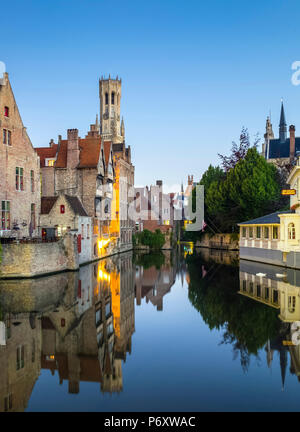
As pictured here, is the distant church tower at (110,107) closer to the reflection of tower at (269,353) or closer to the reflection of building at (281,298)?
the reflection of building at (281,298)

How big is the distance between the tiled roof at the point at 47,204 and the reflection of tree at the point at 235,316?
57.3ft

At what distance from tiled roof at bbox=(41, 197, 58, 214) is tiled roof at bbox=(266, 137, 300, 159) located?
63.4m

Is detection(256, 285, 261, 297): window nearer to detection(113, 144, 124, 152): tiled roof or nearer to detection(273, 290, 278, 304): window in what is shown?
detection(273, 290, 278, 304): window

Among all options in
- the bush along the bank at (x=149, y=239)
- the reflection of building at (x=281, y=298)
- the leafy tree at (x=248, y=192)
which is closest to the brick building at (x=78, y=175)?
the reflection of building at (x=281, y=298)

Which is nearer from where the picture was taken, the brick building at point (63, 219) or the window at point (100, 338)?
the window at point (100, 338)

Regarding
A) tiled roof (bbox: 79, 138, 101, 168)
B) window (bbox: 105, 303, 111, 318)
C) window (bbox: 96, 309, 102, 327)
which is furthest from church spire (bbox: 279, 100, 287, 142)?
window (bbox: 96, 309, 102, 327)

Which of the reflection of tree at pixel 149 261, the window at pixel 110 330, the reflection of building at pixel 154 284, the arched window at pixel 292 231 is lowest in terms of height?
the reflection of tree at pixel 149 261

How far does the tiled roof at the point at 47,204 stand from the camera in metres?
36.0

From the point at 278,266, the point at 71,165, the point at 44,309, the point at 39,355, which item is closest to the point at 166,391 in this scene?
the point at 39,355

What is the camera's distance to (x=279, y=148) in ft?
295

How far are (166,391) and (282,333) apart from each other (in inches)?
253

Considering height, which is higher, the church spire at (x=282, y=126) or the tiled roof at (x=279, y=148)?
the church spire at (x=282, y=126)

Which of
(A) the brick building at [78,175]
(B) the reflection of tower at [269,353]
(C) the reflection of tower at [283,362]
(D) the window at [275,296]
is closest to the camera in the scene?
(C) the reflection of tower at [283,362]

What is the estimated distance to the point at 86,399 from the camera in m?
8.59
